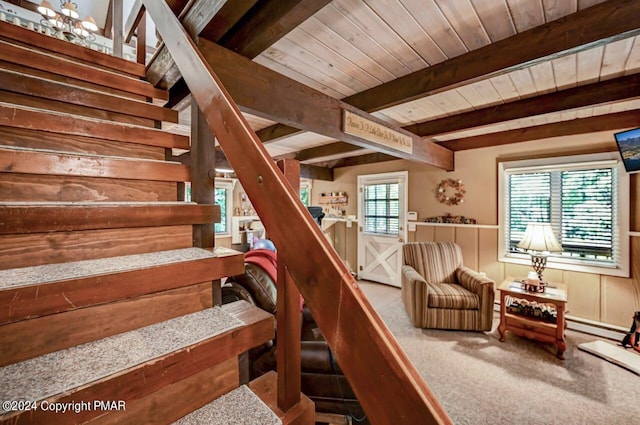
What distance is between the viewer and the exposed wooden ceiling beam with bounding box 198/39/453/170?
1.42m

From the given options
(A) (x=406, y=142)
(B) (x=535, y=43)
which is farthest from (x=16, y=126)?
(A) (x=406, y=142)

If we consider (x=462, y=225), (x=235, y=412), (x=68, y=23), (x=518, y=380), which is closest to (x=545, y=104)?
(x=462, y=225)

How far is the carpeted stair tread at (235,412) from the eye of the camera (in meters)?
0.69

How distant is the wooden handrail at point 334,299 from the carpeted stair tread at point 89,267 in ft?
1.55

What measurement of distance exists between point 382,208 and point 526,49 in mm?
3425

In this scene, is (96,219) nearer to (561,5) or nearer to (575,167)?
(561,5)

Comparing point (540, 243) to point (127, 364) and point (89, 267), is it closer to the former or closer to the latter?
point (127, 364)

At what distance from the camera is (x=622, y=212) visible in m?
2.69

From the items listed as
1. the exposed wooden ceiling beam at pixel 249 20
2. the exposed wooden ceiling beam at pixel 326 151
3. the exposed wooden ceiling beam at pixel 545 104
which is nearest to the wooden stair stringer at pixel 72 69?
the exposed wooden ceiling beam at pixel 249 20

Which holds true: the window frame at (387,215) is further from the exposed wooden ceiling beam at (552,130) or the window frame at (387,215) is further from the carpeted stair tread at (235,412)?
the carpeted stair tread at (235,412)

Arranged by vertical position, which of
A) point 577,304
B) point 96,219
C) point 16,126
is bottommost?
point 577,304

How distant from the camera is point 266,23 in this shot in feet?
4.13

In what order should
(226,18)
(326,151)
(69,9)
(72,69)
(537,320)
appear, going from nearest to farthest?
(226,18), (72,69), (537,320), (69,9), (326,151)

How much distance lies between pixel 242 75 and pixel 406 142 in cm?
197
